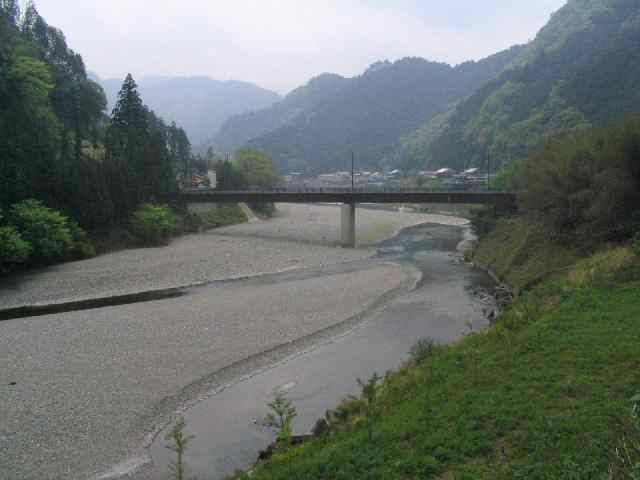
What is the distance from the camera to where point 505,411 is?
388 inches

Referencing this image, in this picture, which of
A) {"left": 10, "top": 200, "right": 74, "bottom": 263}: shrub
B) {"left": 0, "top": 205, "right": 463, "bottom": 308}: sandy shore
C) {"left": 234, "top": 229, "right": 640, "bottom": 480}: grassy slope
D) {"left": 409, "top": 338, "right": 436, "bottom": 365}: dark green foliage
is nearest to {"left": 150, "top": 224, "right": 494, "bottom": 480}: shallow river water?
{"left": 409, "top": 338, "right": 436, "bottom": 365}: dark green foliage

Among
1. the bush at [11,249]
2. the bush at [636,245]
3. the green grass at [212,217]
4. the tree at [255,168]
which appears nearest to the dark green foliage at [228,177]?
the tree at [255,168]

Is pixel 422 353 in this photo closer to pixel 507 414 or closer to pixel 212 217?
pixel 507 414

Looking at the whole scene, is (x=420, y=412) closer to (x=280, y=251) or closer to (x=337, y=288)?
(x=337, y=288)

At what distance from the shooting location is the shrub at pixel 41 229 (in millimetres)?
34250

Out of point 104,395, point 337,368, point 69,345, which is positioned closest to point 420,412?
point 337,368

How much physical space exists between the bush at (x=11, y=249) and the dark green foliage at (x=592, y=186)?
1351 inches

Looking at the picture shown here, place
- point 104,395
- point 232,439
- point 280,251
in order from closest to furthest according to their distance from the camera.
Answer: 1. point 232,439
2. point 104,395
3. point 280,251

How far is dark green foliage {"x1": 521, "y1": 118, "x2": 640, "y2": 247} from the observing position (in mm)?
23344

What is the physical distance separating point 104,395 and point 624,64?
9149 cm

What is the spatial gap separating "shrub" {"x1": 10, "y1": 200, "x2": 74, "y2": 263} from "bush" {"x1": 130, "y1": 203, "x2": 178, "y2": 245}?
10.4 m

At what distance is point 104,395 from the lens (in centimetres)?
1478

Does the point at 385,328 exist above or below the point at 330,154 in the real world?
below

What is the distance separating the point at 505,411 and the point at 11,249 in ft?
105
